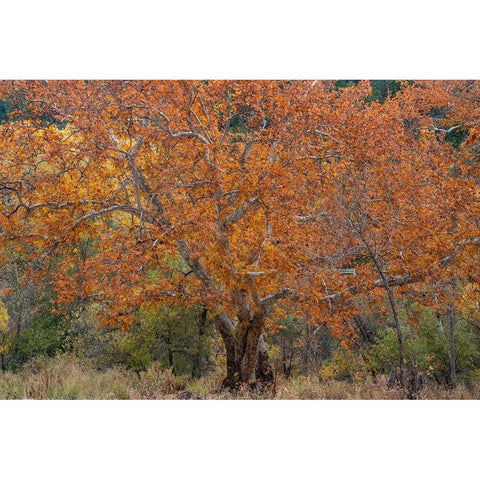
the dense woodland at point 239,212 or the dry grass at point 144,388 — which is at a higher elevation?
the dense woodland at point 239,212

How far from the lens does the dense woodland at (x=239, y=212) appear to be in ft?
22.5

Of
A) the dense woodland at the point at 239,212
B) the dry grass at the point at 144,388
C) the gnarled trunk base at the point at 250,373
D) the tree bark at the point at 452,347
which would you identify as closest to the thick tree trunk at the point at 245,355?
the gnarled trunk base at the point at 250,373

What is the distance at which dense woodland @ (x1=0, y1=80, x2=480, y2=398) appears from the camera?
686 centimetres

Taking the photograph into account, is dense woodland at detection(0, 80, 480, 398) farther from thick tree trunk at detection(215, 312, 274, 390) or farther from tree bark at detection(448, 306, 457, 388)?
thick tree trunk at detection(215, 312, 274, 390)

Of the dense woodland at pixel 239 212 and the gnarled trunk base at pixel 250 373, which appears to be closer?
the dense woodland at pixel 239 212

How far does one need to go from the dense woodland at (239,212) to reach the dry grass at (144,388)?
0.15ft

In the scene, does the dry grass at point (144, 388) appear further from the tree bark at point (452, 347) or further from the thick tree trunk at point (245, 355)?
the thick tree trunk at point (245, 355)

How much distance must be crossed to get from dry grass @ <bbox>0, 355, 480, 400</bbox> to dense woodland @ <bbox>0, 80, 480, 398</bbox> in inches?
1.8

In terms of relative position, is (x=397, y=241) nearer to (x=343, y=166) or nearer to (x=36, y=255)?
(x=343, y=166)

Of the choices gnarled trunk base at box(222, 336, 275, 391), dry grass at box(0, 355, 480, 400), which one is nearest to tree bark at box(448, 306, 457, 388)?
dry grass at box(0, 355, 480, 400)

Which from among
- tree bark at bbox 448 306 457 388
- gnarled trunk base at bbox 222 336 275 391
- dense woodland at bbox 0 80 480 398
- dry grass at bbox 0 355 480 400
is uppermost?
dense woodland at bbox 0 80 480 398
